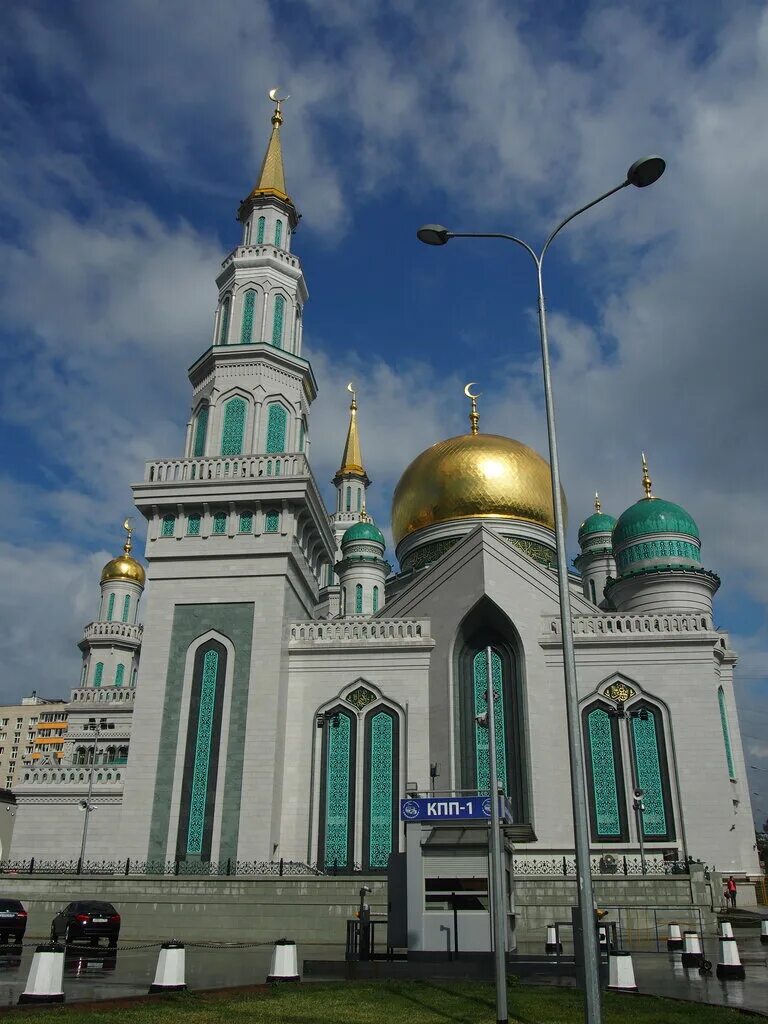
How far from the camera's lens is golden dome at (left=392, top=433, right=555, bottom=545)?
36.4 m

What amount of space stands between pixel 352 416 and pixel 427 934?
4455 cm

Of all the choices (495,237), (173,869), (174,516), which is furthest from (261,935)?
(495,237)

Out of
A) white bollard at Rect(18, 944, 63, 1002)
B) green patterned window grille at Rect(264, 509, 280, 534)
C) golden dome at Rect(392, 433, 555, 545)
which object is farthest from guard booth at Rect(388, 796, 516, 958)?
golden dome at Rect(392, 433, 555, 545)

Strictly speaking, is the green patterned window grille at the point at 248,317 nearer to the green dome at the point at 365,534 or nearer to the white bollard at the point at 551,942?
the green dome at the point at 365,534

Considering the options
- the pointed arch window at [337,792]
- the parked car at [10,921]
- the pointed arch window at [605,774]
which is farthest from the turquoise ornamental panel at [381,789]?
the parked car at [10,921]

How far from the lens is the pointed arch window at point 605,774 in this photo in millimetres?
25562

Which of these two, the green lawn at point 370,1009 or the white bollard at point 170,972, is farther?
the white bollard at point 170,972

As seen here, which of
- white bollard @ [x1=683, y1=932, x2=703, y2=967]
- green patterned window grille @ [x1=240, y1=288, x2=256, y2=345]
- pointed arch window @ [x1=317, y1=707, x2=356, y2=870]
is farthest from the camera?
green patterned window grille @ [x1=240, y1=288, x2=256, y2=345]

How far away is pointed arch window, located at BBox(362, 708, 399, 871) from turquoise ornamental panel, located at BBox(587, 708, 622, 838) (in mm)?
5922

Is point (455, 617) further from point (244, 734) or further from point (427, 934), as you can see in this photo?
point (427, 934)

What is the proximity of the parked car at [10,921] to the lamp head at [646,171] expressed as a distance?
17.5m

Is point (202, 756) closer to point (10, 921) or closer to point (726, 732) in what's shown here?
point (10, 921)

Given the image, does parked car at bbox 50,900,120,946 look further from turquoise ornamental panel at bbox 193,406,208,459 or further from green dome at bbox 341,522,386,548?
green dome at bbox 341,522,386,548

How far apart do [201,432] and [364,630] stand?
8830 mm
